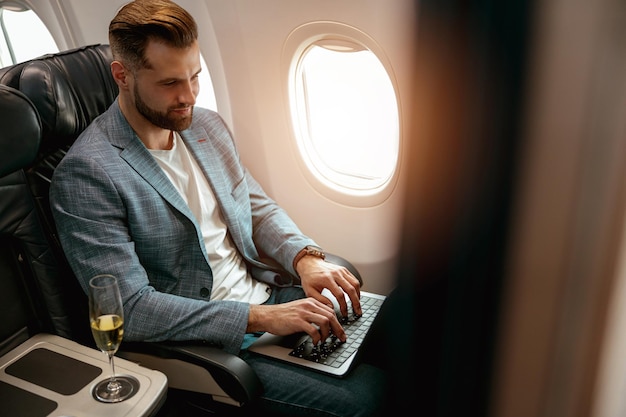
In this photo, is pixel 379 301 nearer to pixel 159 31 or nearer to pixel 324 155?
pixel 324 155

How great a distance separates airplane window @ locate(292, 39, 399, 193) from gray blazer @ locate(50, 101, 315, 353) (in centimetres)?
65

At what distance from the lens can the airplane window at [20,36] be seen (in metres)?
3.80

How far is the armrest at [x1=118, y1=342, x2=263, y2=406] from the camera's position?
56.9 inches

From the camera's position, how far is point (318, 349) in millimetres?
1689

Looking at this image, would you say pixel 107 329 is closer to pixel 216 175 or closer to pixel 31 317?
pixel 31 317

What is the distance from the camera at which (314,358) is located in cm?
166

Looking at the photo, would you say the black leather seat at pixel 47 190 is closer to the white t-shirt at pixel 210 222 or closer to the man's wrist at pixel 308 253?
the white t-shirt at pixel 210 222

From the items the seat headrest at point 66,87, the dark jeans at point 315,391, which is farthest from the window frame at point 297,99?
the dark jeans at point 315,391

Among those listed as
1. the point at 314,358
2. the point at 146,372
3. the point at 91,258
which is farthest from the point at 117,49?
the point at 314,358

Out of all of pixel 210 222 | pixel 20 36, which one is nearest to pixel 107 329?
pixel 210 222

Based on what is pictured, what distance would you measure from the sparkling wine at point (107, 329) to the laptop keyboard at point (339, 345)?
0.54 meters

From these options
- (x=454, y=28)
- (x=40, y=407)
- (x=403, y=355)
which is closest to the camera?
(x=454, y=28)

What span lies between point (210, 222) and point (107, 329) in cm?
65

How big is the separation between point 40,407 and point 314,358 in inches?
28.4
